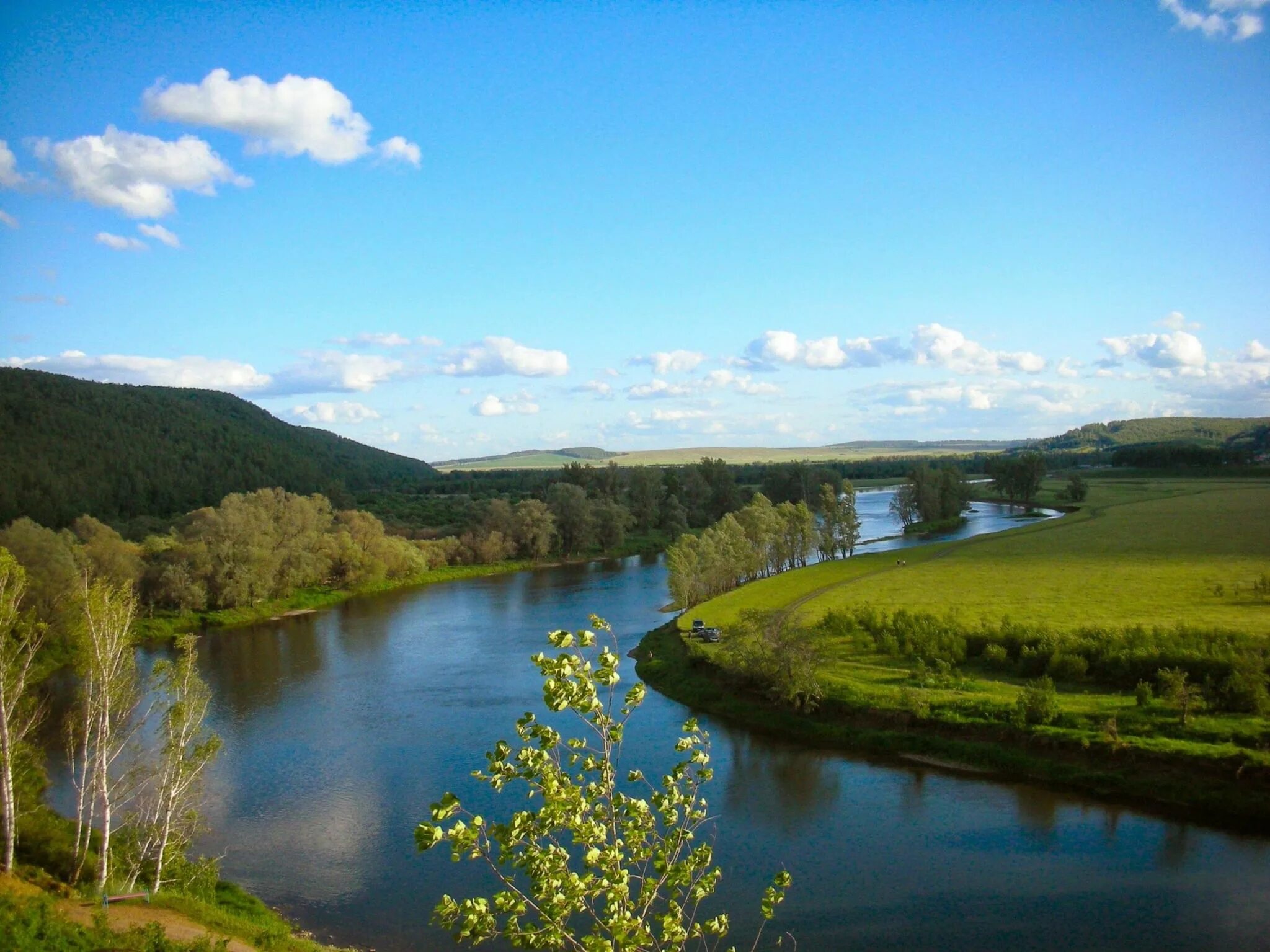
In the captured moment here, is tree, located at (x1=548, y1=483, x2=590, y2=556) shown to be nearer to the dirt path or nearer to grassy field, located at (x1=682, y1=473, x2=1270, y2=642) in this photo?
grassy field, located at (x1=682, y1=473, x2=1270, y2=642)

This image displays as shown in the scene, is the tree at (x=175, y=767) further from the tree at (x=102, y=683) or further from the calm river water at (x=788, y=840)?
the calm river water at (x=788, y=840)

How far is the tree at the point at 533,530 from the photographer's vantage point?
77750 millimetres

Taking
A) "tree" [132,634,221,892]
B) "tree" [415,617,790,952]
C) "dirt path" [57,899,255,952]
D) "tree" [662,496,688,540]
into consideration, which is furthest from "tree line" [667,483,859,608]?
"tree" [415,617,790,952]

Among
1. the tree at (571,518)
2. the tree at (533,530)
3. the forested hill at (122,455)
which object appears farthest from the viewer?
the tree at (571,518)

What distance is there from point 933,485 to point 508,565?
42307 millimetres

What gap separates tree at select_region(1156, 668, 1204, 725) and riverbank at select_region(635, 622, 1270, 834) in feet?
7.31

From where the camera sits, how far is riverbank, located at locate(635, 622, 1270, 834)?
21.4 metres

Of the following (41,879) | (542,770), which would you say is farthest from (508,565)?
(542,770)

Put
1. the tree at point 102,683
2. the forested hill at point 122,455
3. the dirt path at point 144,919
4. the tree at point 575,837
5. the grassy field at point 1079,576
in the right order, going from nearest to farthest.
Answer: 1. the tree at point 575,837
2. the dirt path at point 144,919
3. the tree at point 102,683
4. the grassy field at point 1079,576
5. the forested hill at point 122,455

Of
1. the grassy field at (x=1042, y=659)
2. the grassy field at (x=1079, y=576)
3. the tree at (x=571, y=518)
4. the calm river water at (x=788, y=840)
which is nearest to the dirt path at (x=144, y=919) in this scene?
the calm river water at (x=788, y=840)

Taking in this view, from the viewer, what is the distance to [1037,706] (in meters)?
25.7

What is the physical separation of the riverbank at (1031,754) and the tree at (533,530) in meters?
44.6

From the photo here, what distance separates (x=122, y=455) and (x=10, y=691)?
275 ft

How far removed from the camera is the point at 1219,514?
199 ft
